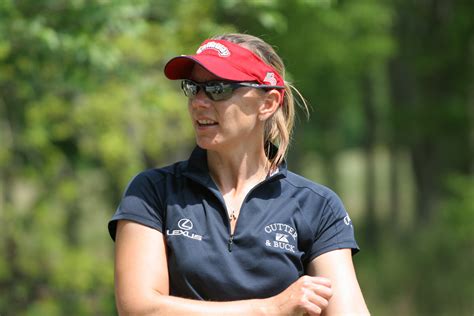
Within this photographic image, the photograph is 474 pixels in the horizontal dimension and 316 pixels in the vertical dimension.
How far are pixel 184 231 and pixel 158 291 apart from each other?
0.22 metres

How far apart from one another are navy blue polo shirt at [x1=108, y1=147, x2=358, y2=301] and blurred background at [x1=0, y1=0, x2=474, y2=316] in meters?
2.91

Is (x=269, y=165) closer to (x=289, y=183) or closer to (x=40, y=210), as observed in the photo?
(x=289, y=183)

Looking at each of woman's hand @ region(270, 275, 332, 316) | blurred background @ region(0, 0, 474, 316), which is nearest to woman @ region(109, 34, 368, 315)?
woman's hand @ region(270, 275, 332, 316)

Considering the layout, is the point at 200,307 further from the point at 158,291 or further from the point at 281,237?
the point at 281,237

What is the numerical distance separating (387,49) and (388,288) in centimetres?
507

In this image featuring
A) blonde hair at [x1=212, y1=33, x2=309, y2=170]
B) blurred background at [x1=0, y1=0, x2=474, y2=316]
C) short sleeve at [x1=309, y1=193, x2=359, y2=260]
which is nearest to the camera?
short sleeve at [x1=309, y1=193, x2=359, y2=260]

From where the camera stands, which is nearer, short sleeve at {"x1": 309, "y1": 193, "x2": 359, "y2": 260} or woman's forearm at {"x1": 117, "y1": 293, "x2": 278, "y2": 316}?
woman's forearm at {"x1": 117, "y1": 293, "x2": 278, "y2": 316}

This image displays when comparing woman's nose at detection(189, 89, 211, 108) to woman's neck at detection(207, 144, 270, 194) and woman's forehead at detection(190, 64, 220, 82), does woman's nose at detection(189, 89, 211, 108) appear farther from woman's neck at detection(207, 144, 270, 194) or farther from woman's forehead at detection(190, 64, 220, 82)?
woman's neck at detection(207, 144, 270, 194)

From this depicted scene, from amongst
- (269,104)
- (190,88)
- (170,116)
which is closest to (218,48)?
(190,88)

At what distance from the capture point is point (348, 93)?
26219mm

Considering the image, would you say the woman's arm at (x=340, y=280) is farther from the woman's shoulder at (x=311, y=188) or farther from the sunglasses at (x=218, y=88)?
the sunglasses at (x=218, y=88)

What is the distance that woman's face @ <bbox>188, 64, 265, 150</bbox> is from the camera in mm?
3402

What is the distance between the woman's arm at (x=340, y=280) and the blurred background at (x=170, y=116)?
3.04 metres

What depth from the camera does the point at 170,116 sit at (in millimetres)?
14492
